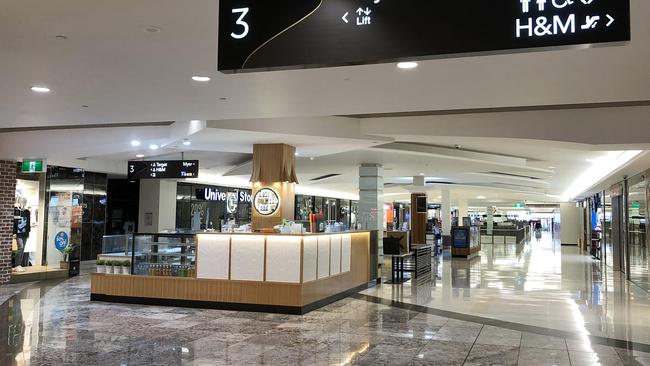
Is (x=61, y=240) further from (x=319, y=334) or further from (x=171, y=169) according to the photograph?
(x=319, y=334)

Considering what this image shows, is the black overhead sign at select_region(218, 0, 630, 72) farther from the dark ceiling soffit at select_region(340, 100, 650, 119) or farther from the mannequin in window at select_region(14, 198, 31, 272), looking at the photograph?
the mannequin in window at select_region(14, 198, 31, 272)

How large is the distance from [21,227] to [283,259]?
27.7 feet

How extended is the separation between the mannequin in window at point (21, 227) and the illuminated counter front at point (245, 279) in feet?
15.8

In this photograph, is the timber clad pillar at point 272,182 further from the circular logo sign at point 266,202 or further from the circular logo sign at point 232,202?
the circular logo sign at point 232,202

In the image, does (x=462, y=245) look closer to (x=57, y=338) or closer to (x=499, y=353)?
(x=499, y=353)

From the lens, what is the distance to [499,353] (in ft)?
19.2

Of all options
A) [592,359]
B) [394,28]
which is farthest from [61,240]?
[394,28]

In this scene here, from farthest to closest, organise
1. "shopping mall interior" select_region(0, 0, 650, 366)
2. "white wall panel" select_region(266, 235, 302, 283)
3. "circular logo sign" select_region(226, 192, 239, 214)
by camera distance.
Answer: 1. "circular logo sign" select_region(226, 192, 239, 214)
2. "white wall panel" select_region(266, 235, 302, 283)
3. "shopping mall interior" select_region(0, 0, 650, 366)

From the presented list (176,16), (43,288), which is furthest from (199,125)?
(43,288)

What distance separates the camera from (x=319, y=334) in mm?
6809

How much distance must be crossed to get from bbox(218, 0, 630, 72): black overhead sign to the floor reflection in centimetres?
579

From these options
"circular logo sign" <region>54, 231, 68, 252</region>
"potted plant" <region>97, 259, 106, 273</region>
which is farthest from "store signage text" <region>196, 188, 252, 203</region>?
"potted plant" <region>97, 259, 106, 273</region>

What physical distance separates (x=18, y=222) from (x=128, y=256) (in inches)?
218

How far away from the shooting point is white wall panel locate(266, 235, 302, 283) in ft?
27.3
